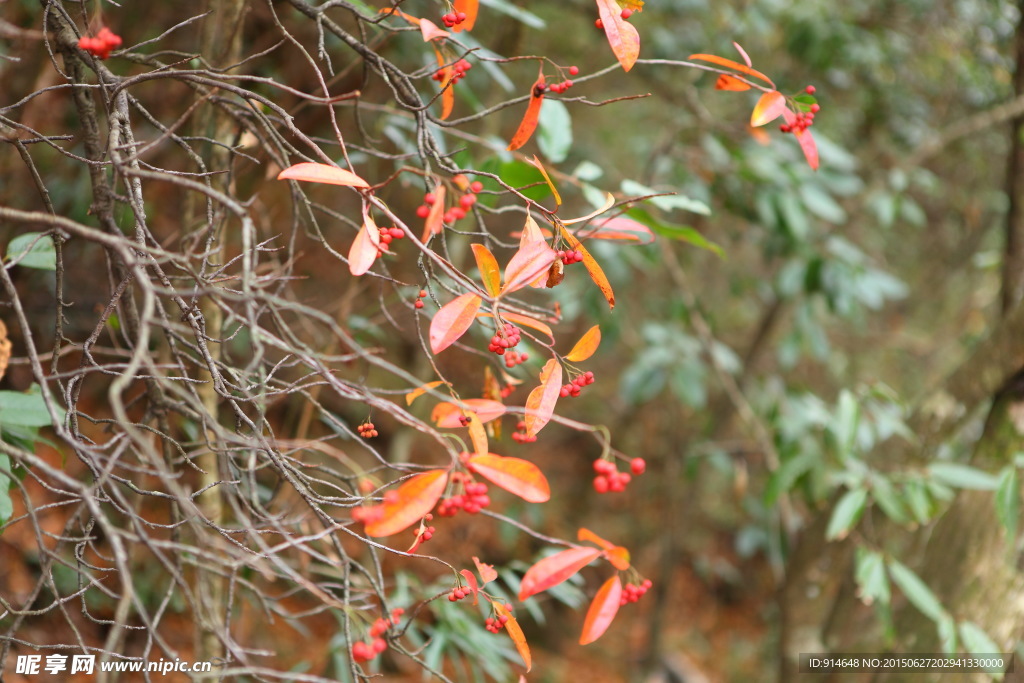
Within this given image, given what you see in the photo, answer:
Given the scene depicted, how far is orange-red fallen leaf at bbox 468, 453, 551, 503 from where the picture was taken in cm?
70

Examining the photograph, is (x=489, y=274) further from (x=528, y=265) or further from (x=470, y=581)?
(x=470, y=581)

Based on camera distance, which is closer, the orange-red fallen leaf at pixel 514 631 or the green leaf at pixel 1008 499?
the orange-red fallen leaf at pixel 514 631

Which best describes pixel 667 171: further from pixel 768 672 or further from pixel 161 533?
pixel 768 672

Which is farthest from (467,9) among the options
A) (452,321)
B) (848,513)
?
(848,513)

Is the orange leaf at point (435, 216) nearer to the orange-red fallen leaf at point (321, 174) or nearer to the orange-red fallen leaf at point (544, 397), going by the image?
the orange-red fallen leaf at point (321, 174)

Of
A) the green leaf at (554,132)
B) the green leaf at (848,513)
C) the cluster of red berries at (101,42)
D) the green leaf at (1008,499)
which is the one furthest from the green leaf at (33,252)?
the green leaf at (1008,499)

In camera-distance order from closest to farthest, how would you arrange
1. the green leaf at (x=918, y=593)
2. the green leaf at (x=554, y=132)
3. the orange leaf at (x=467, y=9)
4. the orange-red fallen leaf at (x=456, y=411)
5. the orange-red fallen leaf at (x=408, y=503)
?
the orange-red fallen leaf at (x=408, y=503) → the orange-red fallen leaf at (x=456, y=411) → the orange leaf at (x=467, y=9) → the green leaf at (x=554, y=132) → the green leaf at (x=918, y=593)

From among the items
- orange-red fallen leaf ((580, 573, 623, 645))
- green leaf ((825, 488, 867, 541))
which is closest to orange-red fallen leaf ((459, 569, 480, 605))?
orange-red fallen leaf ((580, 573, 623, 645))

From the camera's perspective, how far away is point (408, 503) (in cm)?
66

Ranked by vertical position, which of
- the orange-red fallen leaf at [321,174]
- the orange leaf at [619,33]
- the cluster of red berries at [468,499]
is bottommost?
the cluster of red berries at [468,499]

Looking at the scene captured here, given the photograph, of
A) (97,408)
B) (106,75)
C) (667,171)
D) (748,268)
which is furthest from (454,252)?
(748,268)

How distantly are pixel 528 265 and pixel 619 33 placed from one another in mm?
340

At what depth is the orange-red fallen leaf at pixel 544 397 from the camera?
0.77 m

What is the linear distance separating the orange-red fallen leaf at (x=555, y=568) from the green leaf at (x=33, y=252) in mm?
770
